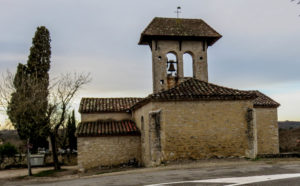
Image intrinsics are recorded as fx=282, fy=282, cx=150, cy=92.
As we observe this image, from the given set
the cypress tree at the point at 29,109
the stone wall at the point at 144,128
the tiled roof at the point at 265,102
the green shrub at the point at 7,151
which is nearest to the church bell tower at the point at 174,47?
the stone wall at the point at 144,128

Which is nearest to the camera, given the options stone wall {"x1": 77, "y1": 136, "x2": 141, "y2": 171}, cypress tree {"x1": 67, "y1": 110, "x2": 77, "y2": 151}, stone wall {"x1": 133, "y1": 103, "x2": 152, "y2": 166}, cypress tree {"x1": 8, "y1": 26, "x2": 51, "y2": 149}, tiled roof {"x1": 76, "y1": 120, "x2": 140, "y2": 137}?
stone wall {"x1": 133, "y1": 103, "x2": 152, "y2": 166}

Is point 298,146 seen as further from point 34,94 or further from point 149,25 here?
point 34,94

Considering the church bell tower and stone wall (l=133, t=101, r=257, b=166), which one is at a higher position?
the church bell tower

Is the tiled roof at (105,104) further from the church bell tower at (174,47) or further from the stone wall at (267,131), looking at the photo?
the stone wall at (267,131)

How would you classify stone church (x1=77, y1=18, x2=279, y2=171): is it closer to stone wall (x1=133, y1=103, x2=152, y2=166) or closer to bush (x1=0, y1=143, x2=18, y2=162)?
stone wall (x1=133, y1=103, x2=152, y2=166)

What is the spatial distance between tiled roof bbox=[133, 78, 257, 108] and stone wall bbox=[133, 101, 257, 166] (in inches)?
11.0

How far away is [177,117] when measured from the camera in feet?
46.7

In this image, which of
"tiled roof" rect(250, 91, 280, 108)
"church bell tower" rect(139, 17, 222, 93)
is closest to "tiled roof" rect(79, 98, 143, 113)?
"church bell tower" rect(139, 17, 222, 93)

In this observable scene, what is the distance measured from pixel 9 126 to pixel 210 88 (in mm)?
15779

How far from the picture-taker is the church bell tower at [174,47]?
17016 millimetres

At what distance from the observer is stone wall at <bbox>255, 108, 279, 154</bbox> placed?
20391 mm

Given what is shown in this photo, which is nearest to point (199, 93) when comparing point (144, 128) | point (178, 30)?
point (144, 128)

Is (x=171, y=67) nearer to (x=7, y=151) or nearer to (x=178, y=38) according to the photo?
(x=178, y=38)

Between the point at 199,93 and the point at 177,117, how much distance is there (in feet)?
5.48
